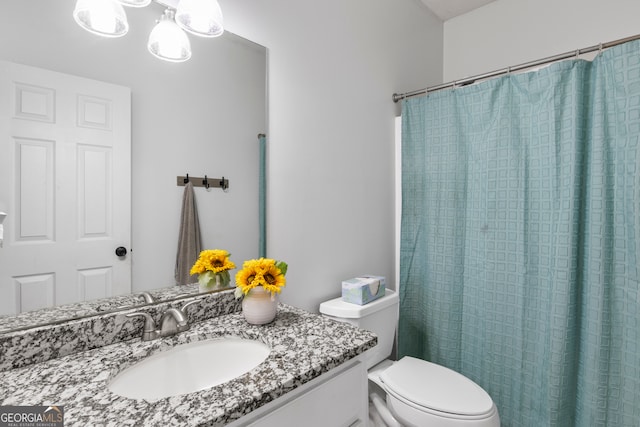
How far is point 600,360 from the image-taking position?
1279 mm

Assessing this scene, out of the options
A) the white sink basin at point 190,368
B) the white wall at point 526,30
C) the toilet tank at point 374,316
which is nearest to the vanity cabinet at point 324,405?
the white sink basin at point 190,368

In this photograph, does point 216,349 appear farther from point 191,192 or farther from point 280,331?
point 191,192

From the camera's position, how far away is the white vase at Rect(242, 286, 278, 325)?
1.03 m

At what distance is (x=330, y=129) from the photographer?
5.14 feet

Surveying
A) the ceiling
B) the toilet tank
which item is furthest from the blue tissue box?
the ceiling

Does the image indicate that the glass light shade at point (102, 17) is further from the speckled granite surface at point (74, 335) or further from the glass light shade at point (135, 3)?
the speckled granite surface at point (74, 335)

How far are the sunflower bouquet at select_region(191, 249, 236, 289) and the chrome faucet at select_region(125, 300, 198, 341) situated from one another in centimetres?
15

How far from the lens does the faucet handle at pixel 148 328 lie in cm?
94

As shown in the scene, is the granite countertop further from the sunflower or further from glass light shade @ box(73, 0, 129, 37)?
Result: glass light shade @ box(73, 0, 129, 37)

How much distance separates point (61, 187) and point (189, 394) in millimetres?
637

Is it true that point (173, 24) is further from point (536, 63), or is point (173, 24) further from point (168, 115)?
point (536, 63)

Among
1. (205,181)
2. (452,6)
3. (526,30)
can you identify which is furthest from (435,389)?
(452,6)

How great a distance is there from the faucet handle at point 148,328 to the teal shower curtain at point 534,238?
1.36m

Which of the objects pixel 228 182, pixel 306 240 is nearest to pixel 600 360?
pixel 306 240
